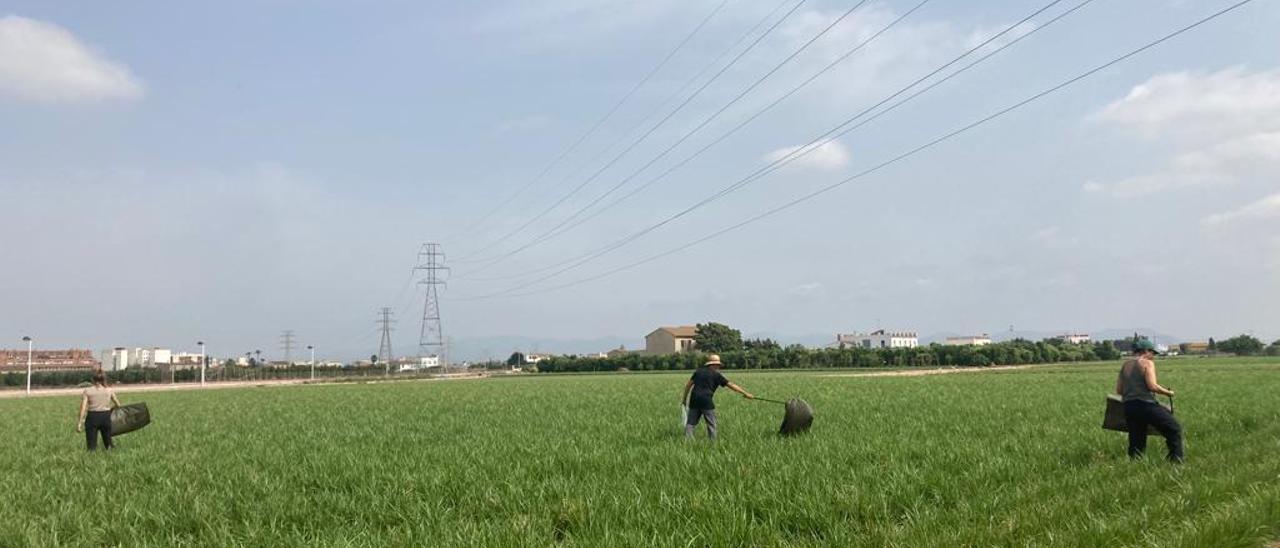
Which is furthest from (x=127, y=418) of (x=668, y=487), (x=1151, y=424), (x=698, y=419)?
(x=1151, y=424)

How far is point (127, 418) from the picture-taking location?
17.5m

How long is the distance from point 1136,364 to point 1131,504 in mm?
3750

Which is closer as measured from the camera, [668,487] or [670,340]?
[668,487]

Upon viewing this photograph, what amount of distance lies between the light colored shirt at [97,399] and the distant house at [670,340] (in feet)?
541

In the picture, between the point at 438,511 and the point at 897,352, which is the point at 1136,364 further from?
the point at 897,352

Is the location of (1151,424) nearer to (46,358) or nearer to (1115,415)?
(1115,415)

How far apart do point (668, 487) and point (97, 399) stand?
12.7 meters

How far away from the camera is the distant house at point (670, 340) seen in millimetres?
185375

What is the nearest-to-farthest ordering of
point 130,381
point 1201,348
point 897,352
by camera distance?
point 130,381
point 897,352
point 1201,348

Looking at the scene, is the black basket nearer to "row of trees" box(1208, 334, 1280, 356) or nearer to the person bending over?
the person bending over

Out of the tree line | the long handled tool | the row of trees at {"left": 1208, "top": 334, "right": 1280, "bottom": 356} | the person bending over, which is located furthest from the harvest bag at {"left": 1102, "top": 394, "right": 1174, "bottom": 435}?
the row of trees at {"left": 1208, "top": 334, "right": 1280, "bottom": 356}

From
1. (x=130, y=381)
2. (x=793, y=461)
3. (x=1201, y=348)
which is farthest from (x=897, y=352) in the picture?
(x=1201, y=348)

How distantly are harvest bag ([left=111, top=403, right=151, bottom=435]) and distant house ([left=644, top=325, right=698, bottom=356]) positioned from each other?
163 m

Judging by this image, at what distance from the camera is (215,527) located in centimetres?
839
